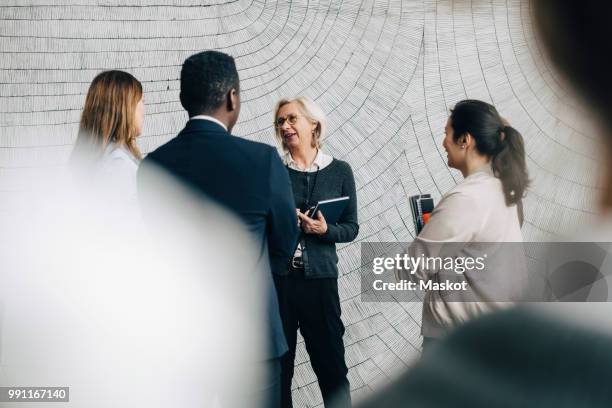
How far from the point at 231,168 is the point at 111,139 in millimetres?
504

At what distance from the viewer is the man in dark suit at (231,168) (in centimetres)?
182

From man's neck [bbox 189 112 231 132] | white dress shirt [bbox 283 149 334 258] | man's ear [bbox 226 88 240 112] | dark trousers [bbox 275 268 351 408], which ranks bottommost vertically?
dark trousers [bbox 275 268 351 408]

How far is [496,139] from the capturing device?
229cm

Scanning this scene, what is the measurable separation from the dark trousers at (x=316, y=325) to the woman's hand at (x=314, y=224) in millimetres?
141

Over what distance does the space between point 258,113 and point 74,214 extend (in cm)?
84

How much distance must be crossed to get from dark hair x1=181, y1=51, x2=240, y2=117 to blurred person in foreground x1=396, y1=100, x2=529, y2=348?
0.69 meters

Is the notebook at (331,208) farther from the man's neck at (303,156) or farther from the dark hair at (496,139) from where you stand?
the dark hair at (496,139)

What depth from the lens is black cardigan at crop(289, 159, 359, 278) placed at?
2592mm

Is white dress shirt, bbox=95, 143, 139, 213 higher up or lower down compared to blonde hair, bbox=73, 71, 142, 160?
lower down

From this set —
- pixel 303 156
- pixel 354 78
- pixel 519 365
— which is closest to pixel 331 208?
pixel 303 156

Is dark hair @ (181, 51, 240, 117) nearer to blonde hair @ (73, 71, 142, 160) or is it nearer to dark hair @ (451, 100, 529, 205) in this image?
blonde hair @ (73, 71, 142, 160)

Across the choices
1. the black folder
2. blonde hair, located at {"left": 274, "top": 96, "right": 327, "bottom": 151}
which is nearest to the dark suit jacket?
the black folder

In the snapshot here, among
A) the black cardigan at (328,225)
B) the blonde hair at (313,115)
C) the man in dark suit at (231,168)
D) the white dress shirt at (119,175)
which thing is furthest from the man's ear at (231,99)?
the blonde hair at (313,115)

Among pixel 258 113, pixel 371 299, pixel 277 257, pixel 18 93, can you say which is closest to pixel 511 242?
pixel 277 257
